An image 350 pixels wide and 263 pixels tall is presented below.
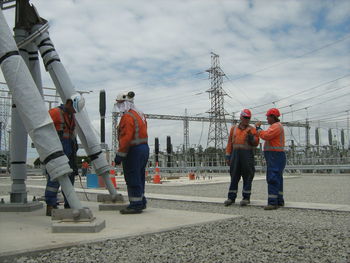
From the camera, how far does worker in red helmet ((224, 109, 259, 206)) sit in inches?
317

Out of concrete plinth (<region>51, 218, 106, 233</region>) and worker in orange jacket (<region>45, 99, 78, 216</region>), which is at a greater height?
worker in orange jacket (<region>45, 99, 78, 216</region>)

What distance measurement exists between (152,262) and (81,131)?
3359 mm

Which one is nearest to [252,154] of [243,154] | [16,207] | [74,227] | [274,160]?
[243,154]

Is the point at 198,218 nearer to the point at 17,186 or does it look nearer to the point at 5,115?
the point at 17,186

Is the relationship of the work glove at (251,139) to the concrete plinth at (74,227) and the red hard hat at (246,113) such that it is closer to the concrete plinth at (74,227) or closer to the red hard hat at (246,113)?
the red hard hat at (246,113)

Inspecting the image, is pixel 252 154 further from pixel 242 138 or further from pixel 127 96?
pixel 127 96

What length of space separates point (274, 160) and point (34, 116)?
468cm

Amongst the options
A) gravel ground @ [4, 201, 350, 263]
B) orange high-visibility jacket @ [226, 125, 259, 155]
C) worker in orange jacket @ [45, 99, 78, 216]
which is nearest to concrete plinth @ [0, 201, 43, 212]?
worker in orange jacket @ [45, 99, 78, 216]

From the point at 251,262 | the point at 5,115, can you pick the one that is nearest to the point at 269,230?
the point at 251,262

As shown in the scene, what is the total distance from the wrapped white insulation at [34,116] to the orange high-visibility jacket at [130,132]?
4.64 ft

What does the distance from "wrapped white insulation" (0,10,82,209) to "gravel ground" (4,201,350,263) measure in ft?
3.18

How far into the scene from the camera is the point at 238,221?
18.2 feet

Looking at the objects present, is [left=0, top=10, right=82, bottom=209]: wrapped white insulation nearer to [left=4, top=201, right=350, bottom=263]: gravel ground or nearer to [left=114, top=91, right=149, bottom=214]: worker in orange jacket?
[left=4, top=201, right=350, bottom=263]: gravel ground

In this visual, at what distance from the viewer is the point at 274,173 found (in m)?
7.56
